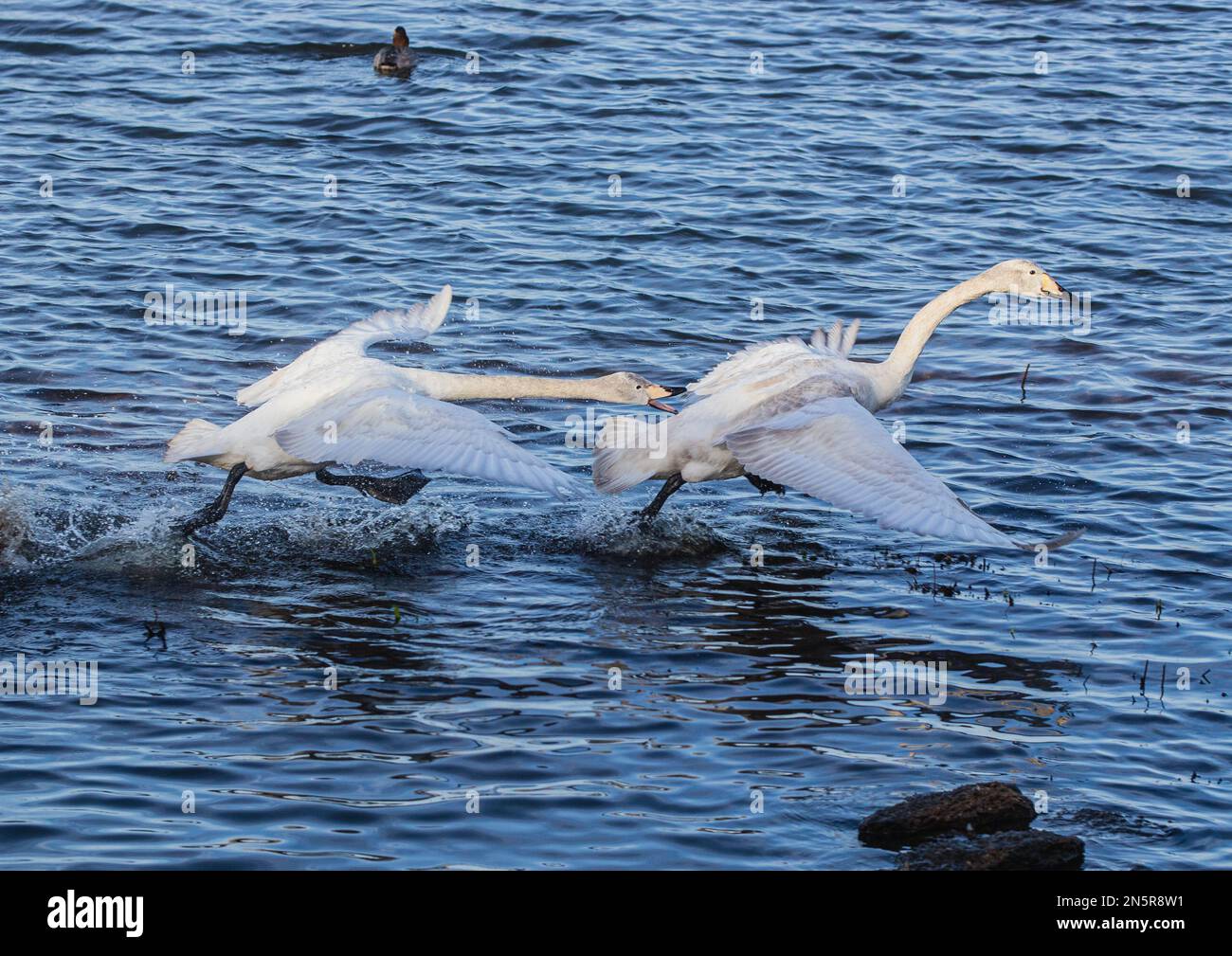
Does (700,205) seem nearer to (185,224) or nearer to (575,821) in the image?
(185,224)

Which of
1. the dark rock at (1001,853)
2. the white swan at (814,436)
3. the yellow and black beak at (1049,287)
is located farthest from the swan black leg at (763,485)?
the dark rock at (1001,853)

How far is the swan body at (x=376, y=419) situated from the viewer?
31.0 feet

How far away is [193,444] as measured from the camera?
10305 millimetres

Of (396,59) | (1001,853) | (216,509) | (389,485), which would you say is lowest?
(1001,853)

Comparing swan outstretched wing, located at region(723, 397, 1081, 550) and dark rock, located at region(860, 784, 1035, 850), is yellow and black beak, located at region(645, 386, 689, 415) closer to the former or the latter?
swan outstretched wing, located at region(723, 397, 1081, 550)

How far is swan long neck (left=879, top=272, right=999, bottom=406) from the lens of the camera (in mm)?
11273

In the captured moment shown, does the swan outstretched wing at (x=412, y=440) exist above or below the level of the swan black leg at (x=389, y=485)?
above

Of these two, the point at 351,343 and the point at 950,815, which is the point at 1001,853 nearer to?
the point at 950,815

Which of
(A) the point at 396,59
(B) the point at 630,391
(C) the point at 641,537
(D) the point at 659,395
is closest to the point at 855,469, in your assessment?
(D) the point at 659,395

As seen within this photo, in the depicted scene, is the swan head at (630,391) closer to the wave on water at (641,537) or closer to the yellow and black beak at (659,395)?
the yellow and black beak at (659,395)

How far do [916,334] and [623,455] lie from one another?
2.21 m

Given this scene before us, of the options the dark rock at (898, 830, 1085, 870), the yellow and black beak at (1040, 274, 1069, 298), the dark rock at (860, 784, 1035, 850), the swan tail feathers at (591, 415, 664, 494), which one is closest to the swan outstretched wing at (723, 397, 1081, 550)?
the swan tail feathers at (591, 415, 664, 494)

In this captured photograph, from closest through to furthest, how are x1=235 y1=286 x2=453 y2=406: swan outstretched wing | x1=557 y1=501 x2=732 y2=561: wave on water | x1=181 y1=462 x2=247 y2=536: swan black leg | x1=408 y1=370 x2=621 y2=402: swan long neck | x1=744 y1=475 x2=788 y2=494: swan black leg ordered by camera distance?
x1=408 y1=370 x2=621 y2=402: swan long neck
x1=181 y1=462 x2=247 y2=536: swan black leg
x1=235 y1=286 x2=453 y2=406: swan outstretched wing
x1=557 y1=501 x2=732 y2=561: wave on water
x1=744 y1=475 x2=788 y2=494: swan black leg

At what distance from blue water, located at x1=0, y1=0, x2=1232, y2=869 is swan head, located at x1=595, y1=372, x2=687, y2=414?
2.77 feet
